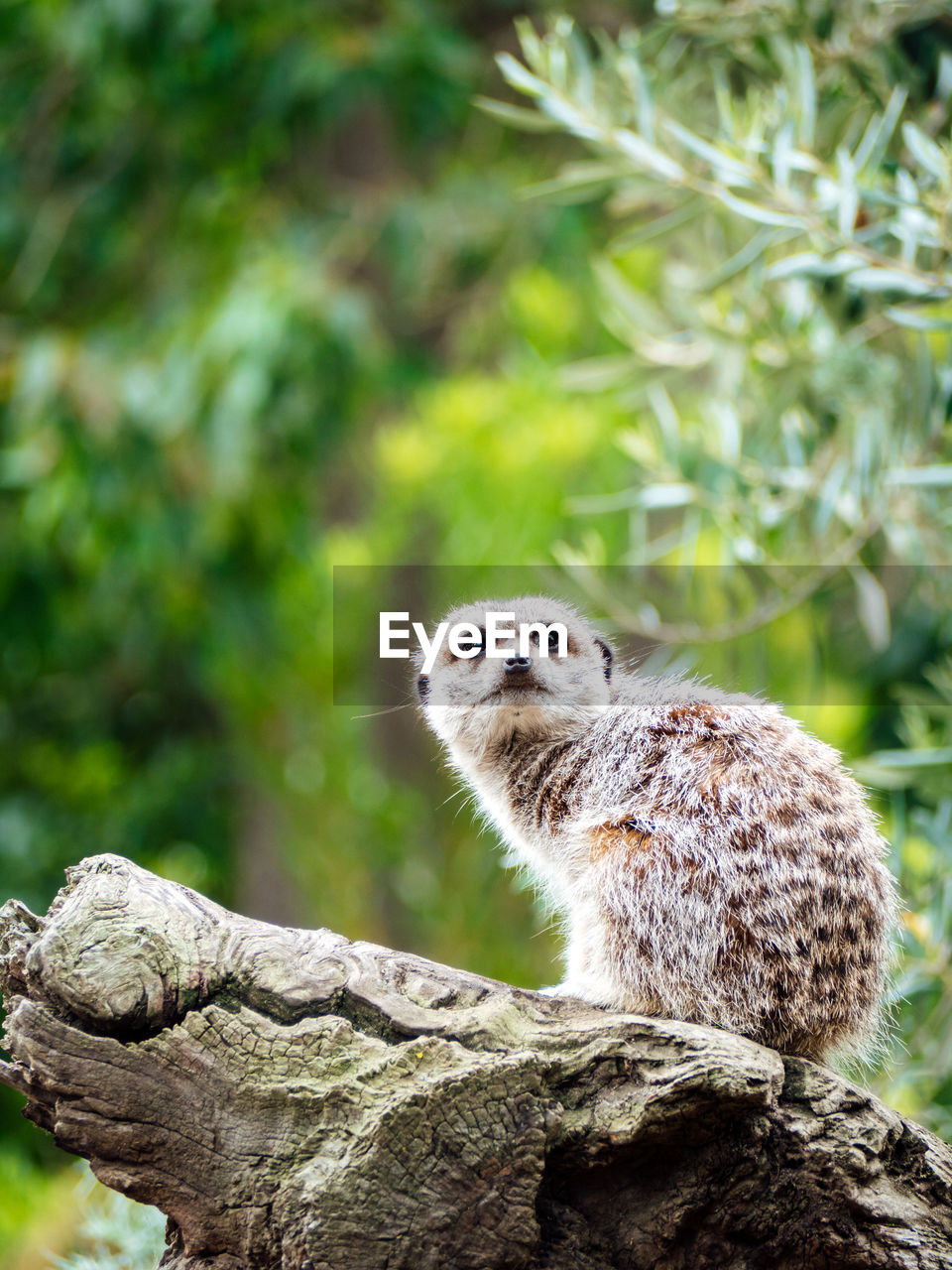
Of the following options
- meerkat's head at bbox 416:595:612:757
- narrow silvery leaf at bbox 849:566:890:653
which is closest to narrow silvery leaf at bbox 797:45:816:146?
narrow silvery leaf at bbox 849:566:890:653

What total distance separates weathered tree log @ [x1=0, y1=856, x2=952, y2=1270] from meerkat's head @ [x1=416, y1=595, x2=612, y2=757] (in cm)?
47

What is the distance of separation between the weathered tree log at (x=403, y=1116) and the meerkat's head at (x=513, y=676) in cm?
47

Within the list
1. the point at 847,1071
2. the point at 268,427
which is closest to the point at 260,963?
the point at 847,1071

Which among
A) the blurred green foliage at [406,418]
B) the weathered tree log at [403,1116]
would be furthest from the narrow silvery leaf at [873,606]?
the weathered tree log at [403,1116]

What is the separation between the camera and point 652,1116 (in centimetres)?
143

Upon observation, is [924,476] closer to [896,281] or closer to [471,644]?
[896,281]

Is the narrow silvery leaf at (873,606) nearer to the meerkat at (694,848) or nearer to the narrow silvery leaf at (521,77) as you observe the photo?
the meerkat at (694,848)

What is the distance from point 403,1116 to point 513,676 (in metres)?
0.68

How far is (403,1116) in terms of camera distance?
4.48 ft

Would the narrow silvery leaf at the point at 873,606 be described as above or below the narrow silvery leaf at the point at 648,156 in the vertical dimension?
below

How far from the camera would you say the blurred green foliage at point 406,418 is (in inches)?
96.0

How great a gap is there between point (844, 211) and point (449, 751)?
1.07 metres

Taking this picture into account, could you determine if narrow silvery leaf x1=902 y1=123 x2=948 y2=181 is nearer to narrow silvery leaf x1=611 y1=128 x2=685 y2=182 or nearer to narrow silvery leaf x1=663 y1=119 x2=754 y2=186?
narrow silvery leaf x1=663 y1=119 x2=754 y2=186

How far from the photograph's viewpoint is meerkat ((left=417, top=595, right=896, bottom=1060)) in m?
1.62
